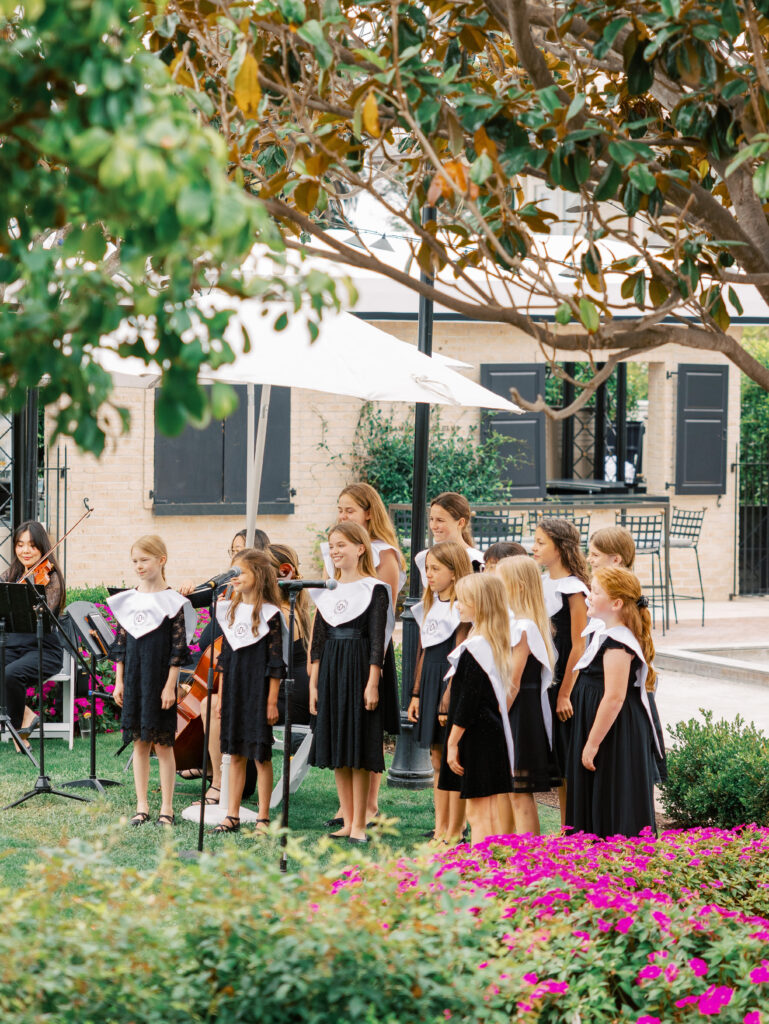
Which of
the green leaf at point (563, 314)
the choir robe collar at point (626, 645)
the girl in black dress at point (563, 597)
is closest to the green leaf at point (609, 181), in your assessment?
the green leaf at point (563, 314)

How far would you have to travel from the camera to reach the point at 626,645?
526cm

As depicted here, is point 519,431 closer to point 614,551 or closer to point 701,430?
point 701,430

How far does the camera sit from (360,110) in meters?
3.31

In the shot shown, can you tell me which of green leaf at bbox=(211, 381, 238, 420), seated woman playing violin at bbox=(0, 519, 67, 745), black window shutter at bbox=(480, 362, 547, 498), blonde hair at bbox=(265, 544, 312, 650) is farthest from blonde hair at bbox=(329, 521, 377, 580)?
black window shutter at bbox=(480, 362, 547, 498)

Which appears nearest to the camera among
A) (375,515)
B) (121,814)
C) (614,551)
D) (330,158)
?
(330,158)

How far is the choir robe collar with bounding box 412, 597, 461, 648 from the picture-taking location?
6395 mm

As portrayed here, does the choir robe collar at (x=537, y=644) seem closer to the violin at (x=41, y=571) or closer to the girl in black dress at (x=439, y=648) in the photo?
the girl in black dress at (x=439, y=648)

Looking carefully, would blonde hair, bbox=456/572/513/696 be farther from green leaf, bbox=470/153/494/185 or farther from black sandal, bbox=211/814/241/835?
green leaf, bbox=470/153/494/185

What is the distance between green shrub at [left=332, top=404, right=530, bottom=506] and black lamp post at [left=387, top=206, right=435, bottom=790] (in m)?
7.43

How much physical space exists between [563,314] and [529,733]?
118 inches

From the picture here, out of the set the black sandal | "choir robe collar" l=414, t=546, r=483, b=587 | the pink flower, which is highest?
"choir robe collar" l=414, t=546, r=483, b=587

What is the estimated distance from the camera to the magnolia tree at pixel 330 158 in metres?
1.77

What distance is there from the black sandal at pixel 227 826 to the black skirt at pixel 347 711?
0.58 meters

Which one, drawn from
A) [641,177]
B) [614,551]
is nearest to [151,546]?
[614,551]
